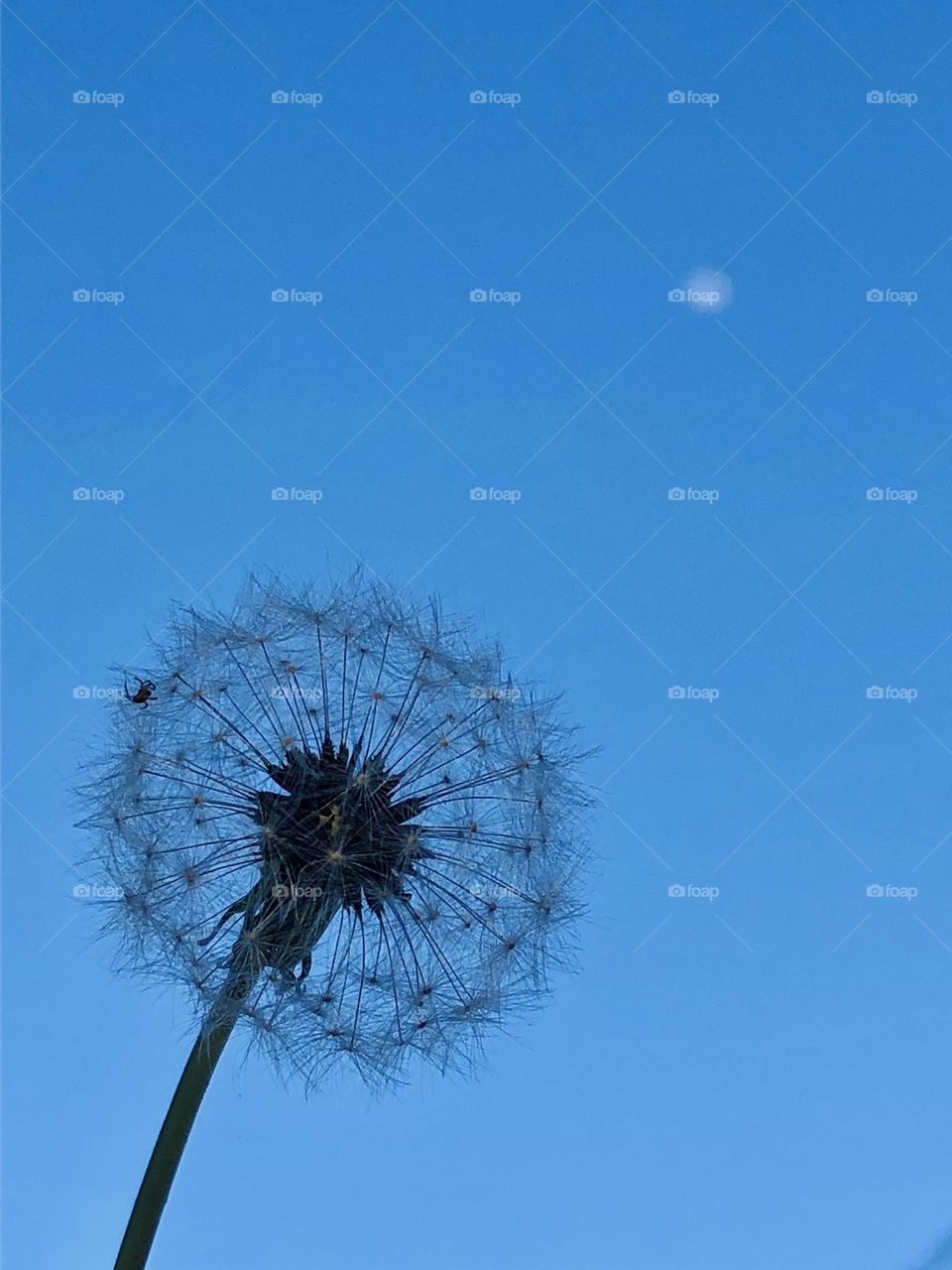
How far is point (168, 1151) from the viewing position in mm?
9391

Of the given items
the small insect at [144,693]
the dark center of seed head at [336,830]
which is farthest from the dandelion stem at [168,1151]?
the small insect at [144,693]

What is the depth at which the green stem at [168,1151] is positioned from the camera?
9320mm

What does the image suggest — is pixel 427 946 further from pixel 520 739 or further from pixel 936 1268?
pixel 936 1268

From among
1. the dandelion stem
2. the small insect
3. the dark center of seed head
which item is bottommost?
the dandelion stem

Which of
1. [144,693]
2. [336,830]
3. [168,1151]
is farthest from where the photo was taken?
[144,693]

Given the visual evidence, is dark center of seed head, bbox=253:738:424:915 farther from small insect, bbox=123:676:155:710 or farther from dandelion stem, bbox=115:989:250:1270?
small insect, bbox=123:676:155:710

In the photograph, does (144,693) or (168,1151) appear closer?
(168,1151)

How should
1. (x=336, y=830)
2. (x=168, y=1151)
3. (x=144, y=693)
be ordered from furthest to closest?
(x=144, y=693) < (x=336, y=830) < (x=168, y=1151)

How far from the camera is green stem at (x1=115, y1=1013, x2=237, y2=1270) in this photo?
932 centimetres

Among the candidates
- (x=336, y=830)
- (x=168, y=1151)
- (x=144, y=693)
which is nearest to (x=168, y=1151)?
(x=168, y=1151)

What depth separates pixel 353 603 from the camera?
37.3ft

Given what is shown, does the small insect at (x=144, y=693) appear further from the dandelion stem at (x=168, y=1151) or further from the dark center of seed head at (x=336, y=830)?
the dandelion stem at (x=168, y=1151)

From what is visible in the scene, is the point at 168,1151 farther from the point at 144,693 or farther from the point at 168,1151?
the point at 144,693

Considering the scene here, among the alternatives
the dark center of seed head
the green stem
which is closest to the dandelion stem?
the green stem
